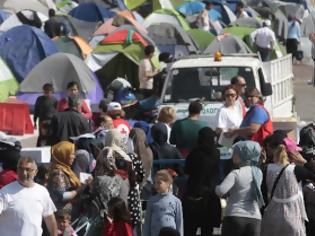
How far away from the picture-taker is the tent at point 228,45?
A: 31266mm

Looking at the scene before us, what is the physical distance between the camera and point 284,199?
1251 cm

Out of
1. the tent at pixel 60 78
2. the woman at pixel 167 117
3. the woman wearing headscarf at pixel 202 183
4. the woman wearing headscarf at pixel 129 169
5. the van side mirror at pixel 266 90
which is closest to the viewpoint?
the woman wearing headscarf at pixel 129 169

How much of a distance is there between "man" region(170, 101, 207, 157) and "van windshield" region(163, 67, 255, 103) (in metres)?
3.51

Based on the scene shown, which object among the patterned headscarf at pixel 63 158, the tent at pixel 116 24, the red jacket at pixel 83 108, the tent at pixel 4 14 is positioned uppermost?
the patterned headscarf at pixel 63 158

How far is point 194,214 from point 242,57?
687 cm

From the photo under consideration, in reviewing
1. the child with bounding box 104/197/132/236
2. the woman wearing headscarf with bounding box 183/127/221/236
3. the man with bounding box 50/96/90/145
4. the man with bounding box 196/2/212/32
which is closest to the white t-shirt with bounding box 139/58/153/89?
the man with bounding box 50/96/90/145

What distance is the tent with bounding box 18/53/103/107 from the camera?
2569cm

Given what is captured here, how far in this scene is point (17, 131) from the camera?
21.8 metres

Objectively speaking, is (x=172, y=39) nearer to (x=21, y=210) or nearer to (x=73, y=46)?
(x=73, y=46)

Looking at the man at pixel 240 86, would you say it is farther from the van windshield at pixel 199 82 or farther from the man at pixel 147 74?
the man at pixel 147 74

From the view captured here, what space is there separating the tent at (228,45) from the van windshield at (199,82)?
1191cm

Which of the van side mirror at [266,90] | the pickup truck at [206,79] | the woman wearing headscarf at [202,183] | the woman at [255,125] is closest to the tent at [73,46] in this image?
the pickup truck at [206,79]

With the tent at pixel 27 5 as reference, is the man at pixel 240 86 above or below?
above

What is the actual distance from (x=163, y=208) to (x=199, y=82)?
6.77m
